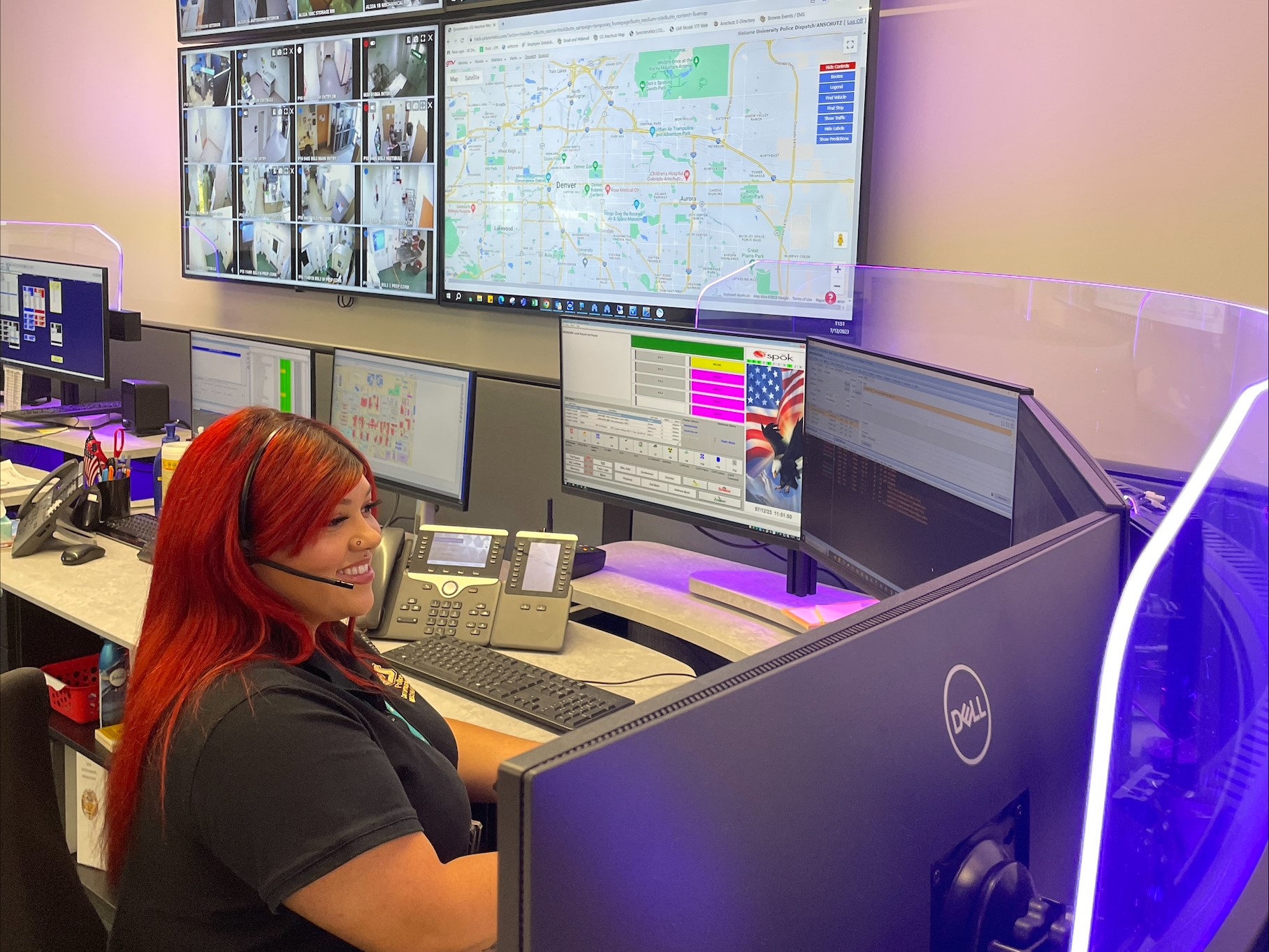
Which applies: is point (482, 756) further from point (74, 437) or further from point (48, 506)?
point (74, 437)

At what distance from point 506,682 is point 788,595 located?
0.56m

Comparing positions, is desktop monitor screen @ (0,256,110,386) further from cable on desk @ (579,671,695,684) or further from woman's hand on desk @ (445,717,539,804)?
woman's hand on desk @ (445,717,539,804)

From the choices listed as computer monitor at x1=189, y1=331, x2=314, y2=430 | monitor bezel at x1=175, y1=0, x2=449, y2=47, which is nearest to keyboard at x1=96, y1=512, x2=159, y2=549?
computer monitor at x1=189, y1=331, x2=314, y2=430

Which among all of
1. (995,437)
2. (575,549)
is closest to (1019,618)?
(995,437)

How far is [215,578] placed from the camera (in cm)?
113

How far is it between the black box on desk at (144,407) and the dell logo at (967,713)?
3.23m

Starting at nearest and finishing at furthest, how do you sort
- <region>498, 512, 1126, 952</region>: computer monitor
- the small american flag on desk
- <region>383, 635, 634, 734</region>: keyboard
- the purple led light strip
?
<region>498, 512, 1126, 952</region>: computer monitor, <region>383, 635, 634, 734</region>: keyboard, the small american flag on desk, the purple led light strip

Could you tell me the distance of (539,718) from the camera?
1.62 metres

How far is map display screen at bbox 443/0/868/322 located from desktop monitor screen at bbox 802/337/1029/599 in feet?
2.07

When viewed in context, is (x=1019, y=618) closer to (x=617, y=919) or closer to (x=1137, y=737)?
(x=1137, y=737)

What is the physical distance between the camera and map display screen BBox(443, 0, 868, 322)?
2342 millimetres

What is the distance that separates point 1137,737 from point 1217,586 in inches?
4.3

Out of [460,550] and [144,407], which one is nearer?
[460,550]

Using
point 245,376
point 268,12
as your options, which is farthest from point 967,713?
point 268,12
